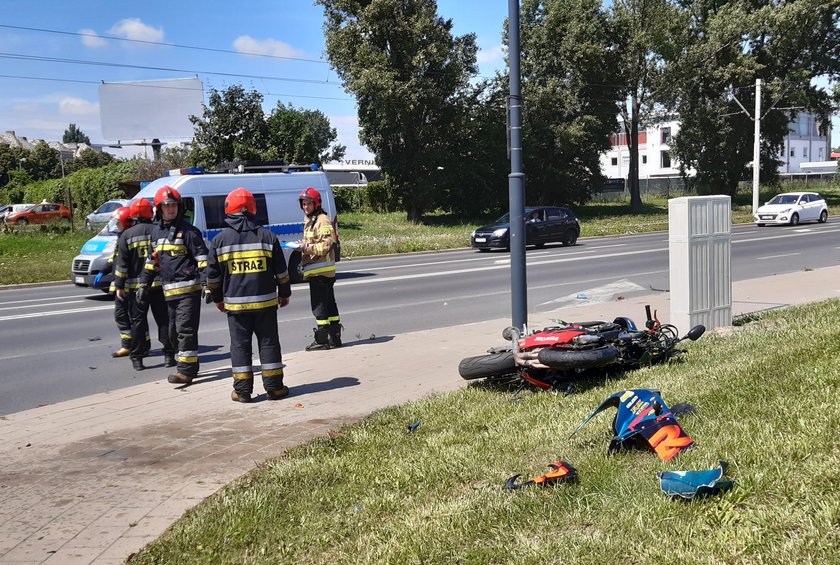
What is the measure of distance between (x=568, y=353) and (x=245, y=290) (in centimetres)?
300

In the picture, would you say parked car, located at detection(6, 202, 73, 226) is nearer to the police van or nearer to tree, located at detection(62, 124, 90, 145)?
the police van

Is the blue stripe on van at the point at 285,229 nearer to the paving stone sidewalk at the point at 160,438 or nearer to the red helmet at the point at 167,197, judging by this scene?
the paving stone sidewalk at the point at 160,438

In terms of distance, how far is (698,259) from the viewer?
874cm

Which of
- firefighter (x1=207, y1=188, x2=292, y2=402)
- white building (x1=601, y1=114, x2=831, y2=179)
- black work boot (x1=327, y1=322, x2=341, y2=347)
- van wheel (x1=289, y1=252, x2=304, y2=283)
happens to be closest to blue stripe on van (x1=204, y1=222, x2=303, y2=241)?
van wheel (x1=289, y1=252, x2=304, y2=283)

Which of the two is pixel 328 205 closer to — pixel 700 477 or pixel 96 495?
pixel 96 495

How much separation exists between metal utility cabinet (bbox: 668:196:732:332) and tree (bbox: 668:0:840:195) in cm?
4247

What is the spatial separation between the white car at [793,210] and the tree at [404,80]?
1607 centimetres

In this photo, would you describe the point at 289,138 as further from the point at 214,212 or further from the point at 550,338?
the point at 550,338

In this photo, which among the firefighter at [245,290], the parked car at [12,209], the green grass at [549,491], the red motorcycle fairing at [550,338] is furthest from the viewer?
the parked car at [12,209]

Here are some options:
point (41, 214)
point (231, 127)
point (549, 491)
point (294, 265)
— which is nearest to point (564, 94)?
point (231, 127)

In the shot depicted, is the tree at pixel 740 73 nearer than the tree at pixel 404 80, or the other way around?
the tree at pixel 404 80

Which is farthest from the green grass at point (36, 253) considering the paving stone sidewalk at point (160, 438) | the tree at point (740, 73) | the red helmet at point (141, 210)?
the tree at point (740, 73)

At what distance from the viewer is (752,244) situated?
25.1 meters

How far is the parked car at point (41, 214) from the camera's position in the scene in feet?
134
